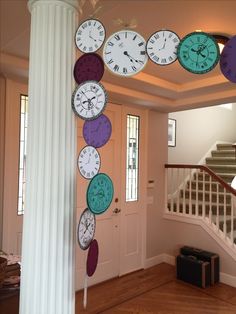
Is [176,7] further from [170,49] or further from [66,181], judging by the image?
[66,181]

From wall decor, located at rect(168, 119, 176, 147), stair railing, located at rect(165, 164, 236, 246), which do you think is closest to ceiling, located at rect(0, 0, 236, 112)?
stair railing, located at rect(165, 164, 236, 246)

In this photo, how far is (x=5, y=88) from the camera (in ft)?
8.84

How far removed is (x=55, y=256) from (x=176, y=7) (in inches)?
64.3

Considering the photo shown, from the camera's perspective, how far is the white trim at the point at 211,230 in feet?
11.5

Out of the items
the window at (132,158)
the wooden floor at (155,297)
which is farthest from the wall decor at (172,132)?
the wooden floor at (155,297)

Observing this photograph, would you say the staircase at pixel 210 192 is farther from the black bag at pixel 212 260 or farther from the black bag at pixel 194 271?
the black bag at pixel 194 271

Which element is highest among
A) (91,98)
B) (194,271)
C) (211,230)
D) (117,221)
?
(91,98)

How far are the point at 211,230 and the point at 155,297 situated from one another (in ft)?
3.89

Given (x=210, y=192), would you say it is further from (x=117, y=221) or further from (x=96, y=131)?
(x=96, y=131)

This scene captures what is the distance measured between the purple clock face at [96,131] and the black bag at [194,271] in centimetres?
280

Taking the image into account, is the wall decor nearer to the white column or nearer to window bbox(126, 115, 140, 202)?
window bbox(126, 115, 140, 202)

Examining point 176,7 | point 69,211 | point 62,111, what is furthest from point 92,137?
point 176,7

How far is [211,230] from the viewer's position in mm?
3703

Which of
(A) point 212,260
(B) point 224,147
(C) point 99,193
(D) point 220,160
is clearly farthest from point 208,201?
(C) point 99,193
